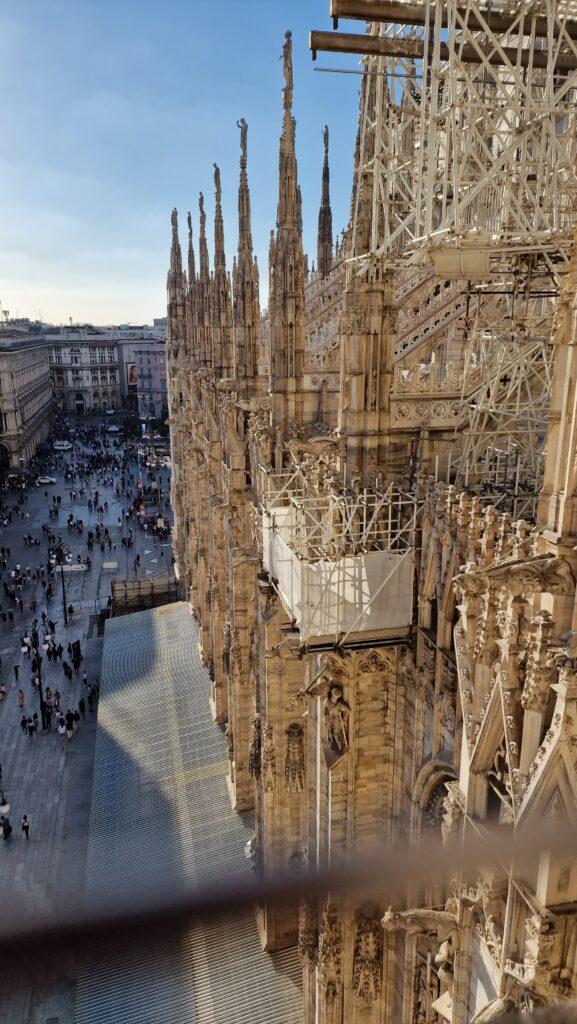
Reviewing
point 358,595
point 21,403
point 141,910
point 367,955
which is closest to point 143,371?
point 21,403

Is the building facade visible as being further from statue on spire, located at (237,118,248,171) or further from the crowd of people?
statue on spire, located at (237,118,248,171)

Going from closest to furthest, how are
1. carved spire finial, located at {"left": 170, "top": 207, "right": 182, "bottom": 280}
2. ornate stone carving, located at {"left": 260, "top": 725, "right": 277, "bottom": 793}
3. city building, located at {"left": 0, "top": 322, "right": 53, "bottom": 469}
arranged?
ornate stone carving, located at {"left": 260, "top": 725, "right": 277, "bottom": 793}
carved spire finial, located at {"left": 170, "top": 207, "right": 182, "bottom": 280}
city building, located at {"left": 0, "top": 322, "right": 53, "bottom": 469}

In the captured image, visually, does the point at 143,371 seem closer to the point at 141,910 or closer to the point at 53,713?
the point at 53,713

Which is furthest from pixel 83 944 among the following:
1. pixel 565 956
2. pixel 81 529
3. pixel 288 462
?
pixel 81 529

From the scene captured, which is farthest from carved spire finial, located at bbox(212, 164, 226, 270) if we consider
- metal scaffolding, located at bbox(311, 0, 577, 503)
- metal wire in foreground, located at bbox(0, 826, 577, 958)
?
metal wire in foreground, located at bbox(0, 826, 577, 958)

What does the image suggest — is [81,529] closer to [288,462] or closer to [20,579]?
[20,579]

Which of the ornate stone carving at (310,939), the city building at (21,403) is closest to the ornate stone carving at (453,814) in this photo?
the ornate stone carving at (310,939)

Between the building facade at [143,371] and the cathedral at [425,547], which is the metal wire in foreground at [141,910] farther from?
the building facade at [143,371]
